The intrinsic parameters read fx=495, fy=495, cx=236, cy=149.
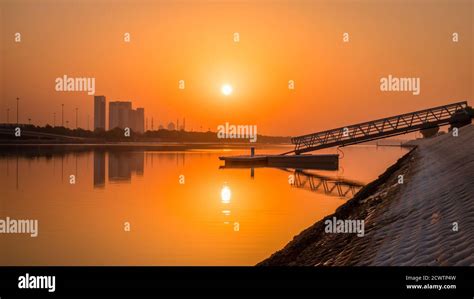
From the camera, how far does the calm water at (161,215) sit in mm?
16578

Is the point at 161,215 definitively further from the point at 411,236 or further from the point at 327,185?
the point at 327,185

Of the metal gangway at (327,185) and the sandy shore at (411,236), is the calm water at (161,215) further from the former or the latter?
the sandy shore at (411,236)

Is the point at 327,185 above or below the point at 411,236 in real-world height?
above

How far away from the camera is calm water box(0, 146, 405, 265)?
54.4ft

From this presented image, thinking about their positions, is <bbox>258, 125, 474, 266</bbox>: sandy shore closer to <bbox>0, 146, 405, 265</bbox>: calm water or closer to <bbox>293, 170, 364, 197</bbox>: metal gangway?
<bbox>0, 146, 405, 265</bbox>: calm water

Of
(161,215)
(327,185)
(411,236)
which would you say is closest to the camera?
(411,236)

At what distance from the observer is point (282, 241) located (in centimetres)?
1797

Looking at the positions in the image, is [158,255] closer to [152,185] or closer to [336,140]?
[152,185]

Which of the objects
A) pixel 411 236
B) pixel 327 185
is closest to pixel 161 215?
pixel 411 236

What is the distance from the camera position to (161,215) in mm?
24719

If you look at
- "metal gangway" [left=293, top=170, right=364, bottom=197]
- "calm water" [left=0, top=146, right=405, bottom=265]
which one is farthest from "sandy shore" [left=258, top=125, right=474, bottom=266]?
"metal gangway" [left=293, top=170, right=364, bottom=197]

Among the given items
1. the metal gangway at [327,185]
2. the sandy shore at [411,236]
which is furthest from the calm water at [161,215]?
the sandy shore at [411,236]

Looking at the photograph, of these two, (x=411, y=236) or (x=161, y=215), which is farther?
(x=161, y=215)
